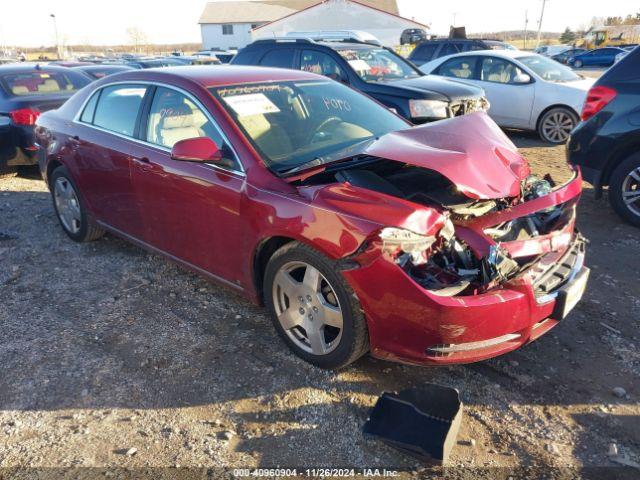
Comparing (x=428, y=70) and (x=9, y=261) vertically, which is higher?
(x=428, y=70)

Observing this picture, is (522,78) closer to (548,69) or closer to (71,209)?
(548,69)

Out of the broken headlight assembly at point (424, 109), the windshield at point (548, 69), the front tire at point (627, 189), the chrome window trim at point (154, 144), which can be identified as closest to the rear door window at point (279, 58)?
the broken headlight assembly at point (424, 109)

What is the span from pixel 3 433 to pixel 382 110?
3435mm

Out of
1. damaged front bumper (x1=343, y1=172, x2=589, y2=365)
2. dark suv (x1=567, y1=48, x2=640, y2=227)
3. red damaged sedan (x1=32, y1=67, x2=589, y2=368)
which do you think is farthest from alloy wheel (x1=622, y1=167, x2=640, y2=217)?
damaged front bumper (x1=343, y1=172, x2=589, y2=365)

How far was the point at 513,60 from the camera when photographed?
9719 millimetres

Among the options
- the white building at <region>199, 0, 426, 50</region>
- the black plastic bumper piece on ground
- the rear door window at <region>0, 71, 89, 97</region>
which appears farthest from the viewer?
the white building at <region>199, 0, 426, 50</region>

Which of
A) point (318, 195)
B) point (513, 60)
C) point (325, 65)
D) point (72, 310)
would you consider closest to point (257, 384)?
point (318, 195)

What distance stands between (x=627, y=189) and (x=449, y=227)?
3.62m

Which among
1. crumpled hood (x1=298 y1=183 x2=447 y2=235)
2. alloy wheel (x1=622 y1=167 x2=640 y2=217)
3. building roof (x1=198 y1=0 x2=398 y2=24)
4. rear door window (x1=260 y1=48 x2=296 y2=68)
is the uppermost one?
building roof (x1=198 y1=0 x2=398 y2=24)

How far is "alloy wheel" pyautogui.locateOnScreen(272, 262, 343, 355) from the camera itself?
2.94m

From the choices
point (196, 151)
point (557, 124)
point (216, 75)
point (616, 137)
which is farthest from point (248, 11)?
point (196, 151)

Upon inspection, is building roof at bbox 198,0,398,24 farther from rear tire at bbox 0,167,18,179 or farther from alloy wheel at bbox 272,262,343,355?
alloy wheel at bbox 272,262,343,355

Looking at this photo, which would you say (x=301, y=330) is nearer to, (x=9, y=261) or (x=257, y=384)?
(x=257, y=384)

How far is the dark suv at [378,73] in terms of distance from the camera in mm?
7402
